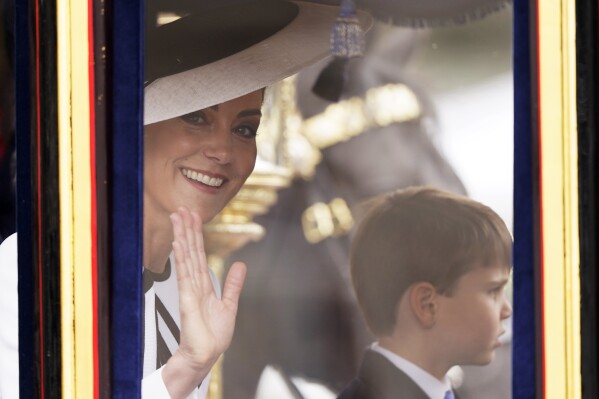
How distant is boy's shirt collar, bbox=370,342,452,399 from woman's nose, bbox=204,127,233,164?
45cm

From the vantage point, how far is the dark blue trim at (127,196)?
1.39 m

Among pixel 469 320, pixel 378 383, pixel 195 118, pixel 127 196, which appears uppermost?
pixel 195 118

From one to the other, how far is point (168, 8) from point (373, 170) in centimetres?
47

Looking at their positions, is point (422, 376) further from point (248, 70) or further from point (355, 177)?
point (248, 70)

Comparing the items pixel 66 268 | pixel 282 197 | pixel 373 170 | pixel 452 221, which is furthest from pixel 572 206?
pixel 66 268

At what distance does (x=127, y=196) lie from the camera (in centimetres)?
139

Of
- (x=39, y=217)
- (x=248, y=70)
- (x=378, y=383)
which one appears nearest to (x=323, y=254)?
(x=378, y=383)

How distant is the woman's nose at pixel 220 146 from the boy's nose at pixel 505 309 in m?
0.56

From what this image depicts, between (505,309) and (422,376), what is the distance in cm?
19

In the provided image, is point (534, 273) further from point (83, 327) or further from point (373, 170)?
point (83, 327)

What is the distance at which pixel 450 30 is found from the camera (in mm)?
1391

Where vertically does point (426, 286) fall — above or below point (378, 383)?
above

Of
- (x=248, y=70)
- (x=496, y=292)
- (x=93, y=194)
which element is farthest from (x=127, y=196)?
(x=496, y=292)

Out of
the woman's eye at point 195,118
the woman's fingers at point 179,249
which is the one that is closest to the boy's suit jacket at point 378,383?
the woman's fingers at point 179,249
